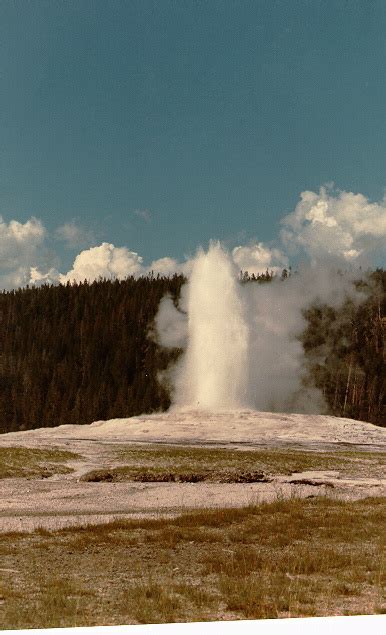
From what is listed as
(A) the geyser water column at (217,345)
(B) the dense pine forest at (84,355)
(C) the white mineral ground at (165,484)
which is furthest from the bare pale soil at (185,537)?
(A) the geyser water column at (217,345)

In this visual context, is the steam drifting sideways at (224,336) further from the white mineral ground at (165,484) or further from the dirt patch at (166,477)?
the dirt patch at (166,477)

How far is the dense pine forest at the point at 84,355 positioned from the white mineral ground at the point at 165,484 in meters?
5.69

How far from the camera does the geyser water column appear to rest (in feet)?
274

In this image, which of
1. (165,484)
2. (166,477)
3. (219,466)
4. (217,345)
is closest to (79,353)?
(217,345)

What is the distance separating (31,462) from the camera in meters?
37.0

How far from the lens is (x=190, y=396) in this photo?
84625 mm

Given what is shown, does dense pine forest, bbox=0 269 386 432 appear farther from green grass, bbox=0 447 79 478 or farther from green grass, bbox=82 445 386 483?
green grass, bbox=0 447 79 478

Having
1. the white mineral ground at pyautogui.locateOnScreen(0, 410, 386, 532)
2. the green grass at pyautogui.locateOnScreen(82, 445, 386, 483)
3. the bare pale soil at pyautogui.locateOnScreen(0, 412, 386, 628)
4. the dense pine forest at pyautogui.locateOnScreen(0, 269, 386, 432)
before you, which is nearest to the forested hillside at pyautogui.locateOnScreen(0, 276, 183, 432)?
the dense pine forest at pyautogui.locateOnScreen(0, 269, 386, 432)

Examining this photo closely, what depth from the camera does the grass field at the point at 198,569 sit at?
10703 mm

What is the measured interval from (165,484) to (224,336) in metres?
53.5

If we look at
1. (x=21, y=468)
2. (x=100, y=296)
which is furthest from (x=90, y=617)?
(x=100, y=296)

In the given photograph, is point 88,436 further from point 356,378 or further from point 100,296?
→ point 356,378

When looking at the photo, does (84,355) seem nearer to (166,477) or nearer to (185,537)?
(166,477)

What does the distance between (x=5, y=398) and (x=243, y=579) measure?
213 ft
